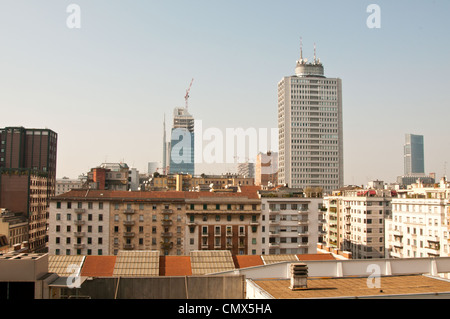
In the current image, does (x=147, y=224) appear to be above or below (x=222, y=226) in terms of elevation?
above

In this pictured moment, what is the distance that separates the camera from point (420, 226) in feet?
226

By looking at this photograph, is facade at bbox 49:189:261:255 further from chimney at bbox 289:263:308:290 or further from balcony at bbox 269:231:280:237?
chimney at bbox 289:263:308:290

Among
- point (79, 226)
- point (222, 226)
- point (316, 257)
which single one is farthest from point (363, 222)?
point (79, 226)

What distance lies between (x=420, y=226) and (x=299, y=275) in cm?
5923

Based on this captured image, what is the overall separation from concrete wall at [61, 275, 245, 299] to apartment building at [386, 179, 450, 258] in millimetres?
52970

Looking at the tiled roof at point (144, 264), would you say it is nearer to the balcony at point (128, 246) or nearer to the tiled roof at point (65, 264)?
the tiled roof at point (65, 264)

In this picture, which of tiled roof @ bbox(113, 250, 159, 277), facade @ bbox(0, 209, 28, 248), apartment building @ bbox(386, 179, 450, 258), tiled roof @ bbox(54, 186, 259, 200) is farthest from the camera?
facade @ bbox(0, 209, 28, 248)

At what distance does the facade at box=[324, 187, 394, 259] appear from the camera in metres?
83.2

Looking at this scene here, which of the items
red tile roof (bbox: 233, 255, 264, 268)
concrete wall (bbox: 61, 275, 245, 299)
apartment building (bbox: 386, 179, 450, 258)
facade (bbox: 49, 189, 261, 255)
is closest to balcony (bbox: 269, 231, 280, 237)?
facade (bbox: 49, 189, 261, 255)

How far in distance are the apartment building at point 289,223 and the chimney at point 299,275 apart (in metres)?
49.9

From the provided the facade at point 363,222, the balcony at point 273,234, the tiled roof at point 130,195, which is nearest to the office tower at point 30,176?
the tiled roof at point 130,195

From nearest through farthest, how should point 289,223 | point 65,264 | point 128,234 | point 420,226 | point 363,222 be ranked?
point 65,264
point 128,234
point 289,223
point 420,226
point 363,222

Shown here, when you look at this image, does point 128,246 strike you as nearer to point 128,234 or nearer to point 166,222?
point 128,234

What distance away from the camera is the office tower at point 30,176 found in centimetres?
9800
